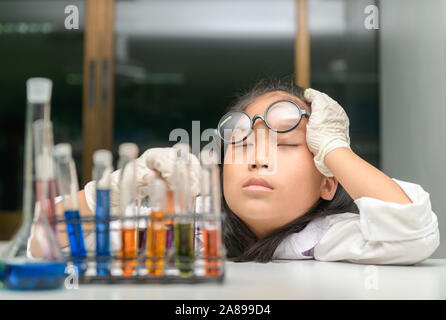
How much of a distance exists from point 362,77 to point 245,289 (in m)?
2.25

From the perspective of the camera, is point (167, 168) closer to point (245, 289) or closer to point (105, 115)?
point (245, 289)

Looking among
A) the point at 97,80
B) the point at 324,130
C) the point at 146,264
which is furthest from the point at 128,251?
the point at 97,80

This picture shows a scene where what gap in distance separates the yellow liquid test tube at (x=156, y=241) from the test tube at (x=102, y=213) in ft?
0.15

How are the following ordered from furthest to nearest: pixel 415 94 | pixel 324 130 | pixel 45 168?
pixel 415 94 < pixel 324 130 < pixel 45 168

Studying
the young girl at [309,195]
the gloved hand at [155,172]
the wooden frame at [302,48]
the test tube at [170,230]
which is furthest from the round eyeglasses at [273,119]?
the wooden frame at [302,48]

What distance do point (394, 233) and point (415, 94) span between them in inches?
57.2

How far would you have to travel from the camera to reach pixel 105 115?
258 cm

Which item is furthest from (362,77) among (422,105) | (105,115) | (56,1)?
(56,1)

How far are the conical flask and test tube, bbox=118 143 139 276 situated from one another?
0.07 meters

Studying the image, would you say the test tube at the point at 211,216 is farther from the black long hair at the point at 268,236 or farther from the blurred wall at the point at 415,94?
the blurred wall at the point at 415,94

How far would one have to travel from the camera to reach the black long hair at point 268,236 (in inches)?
37.4

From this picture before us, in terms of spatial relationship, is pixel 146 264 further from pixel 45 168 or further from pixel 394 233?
pixel 394 233

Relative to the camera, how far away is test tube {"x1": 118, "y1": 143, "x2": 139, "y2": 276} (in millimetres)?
594

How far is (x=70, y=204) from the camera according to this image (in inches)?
24.1
